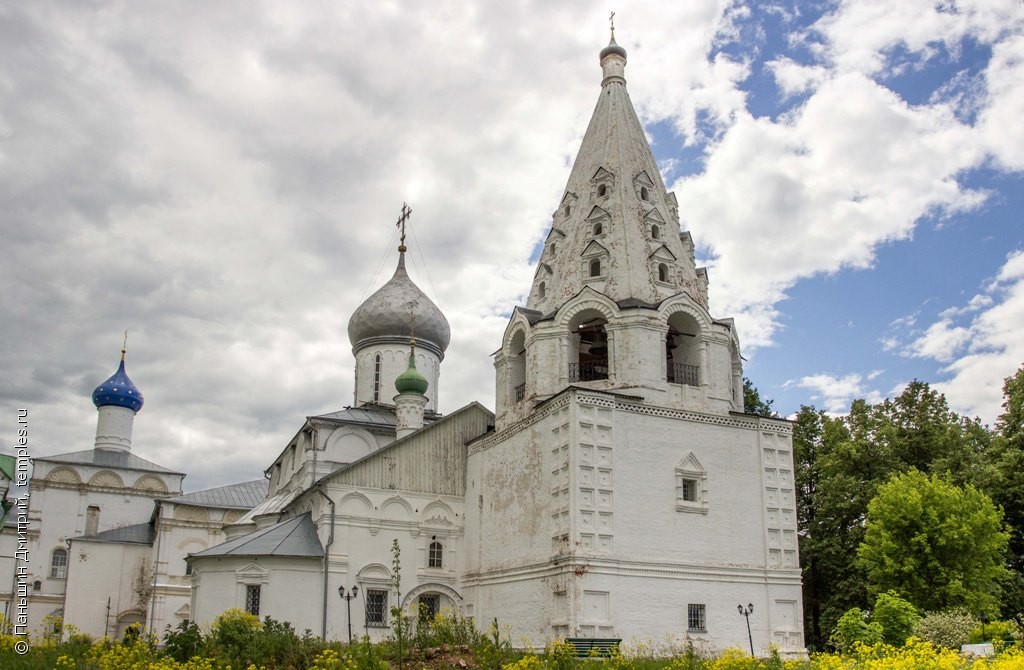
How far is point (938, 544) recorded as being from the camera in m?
18.7

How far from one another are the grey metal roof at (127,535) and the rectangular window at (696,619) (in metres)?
21.7

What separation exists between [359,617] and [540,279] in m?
8.64

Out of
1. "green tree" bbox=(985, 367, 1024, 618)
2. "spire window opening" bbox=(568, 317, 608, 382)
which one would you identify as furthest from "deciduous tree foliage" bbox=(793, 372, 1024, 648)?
"spire window opening" bbox=(568, 317, 608, 382)

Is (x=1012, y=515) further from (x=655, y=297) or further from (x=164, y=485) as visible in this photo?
(x=164, y=485)

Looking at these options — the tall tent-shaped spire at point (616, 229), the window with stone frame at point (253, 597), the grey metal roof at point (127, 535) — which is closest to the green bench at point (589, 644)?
the tall tent-shaped spire at point (616, 229)

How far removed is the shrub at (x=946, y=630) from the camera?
15125mm

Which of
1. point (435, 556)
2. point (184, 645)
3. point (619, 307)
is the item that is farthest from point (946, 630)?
point (184, 645)

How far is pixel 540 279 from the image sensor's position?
2064 cm

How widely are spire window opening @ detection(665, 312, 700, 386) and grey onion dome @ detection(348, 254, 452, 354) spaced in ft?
36.3

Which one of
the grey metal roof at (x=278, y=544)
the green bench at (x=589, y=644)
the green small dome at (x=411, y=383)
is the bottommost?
the green bench at (x=589, y=644)

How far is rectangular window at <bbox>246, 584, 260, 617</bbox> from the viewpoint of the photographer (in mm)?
19375

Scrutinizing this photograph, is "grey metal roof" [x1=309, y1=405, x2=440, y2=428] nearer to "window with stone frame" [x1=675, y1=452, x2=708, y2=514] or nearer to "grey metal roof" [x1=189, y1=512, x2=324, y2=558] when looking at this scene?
"grey metal roof" [x1=189, y1=512, x2=324, y2=558]

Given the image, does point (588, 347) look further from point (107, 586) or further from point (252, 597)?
point (107, 586)

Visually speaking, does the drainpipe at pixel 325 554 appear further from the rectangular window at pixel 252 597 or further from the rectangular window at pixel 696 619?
the rectangular window at pixel 696 619
